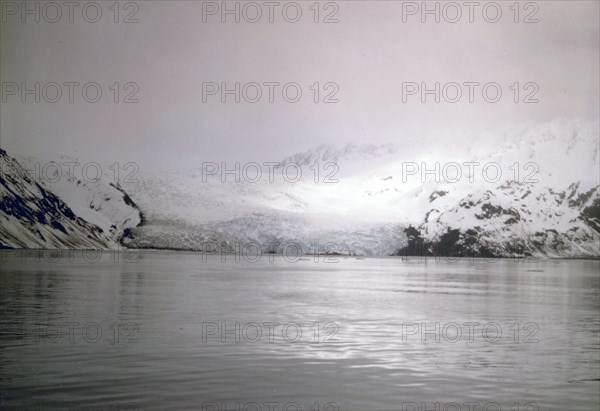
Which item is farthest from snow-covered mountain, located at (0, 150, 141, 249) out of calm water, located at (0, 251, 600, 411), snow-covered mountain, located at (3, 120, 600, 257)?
calm water, located at (0, 251, 600, 411)

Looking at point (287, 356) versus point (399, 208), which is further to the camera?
point (399, 208)

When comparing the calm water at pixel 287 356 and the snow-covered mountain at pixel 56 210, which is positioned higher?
the snow-covered mountain at pixel 56 210

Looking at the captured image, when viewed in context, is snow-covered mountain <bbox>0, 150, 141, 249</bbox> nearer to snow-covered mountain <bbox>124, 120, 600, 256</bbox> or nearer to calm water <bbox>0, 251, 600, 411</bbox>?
snow-covered mountain <bbox>124, 120, 600, 256</bbox>

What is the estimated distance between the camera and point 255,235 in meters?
61.3

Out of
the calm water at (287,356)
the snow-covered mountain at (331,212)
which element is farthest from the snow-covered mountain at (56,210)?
the calm water at (287,356)

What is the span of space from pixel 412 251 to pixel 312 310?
8273 cm

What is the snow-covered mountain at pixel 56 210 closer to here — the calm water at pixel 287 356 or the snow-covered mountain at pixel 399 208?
the snow-covered mountain at pixel 399 208

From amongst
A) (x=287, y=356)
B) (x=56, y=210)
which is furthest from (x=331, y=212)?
(x=287, y=356)

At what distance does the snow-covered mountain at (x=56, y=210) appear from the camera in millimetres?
66375

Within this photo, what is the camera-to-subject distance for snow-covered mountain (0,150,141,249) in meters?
66.4

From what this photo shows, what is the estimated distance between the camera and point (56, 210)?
73812 mm

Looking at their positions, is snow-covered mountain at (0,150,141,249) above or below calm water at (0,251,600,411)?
above

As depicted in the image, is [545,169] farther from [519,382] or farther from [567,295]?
[519,382]

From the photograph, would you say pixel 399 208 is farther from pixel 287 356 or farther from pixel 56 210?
pixel 287 356
